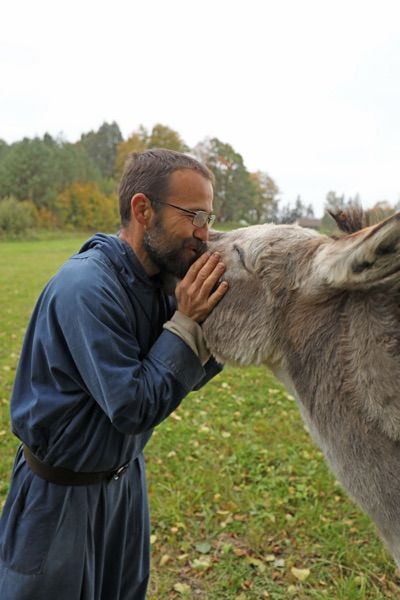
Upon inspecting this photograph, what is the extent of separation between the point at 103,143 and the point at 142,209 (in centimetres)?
9392

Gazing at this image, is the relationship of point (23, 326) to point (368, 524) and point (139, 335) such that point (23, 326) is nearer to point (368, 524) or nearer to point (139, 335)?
point (368, 524)

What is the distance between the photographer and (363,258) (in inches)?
61.7

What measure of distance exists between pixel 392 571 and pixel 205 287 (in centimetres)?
328

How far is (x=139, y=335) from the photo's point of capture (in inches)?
82.0

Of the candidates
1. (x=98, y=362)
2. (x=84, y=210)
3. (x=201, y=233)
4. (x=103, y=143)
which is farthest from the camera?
(x=103, y=143)

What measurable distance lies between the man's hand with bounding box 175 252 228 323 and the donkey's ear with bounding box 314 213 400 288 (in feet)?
1.32

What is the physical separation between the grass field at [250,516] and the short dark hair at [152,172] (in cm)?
313

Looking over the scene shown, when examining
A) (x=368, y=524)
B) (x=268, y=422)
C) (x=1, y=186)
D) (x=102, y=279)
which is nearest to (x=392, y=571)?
(x=368, y=524)

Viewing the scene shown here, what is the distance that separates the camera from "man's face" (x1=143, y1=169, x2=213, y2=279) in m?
1.98

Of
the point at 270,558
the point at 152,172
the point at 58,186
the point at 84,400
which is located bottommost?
the point at 270,558

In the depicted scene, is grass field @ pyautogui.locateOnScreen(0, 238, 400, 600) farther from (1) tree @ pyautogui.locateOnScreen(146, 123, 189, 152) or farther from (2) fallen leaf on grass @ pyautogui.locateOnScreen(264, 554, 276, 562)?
(1) tree @ pyautogui.locateOnScreen(146, 123, 189, 152)

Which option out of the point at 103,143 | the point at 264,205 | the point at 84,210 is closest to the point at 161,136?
the point at 84,210

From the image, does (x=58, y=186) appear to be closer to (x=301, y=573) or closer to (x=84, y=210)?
(x=84, y=210)

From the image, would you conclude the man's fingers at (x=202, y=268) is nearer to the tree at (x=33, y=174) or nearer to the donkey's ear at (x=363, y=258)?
the donkey's ear at (x=363, y=258)
